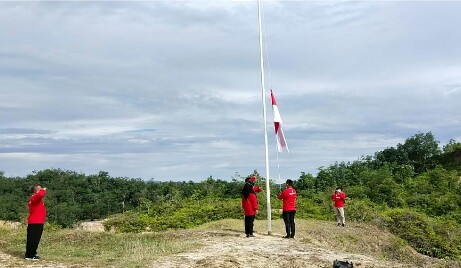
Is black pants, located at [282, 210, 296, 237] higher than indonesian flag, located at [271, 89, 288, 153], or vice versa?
indonesian flag, located at [271, 89, 288, 153]

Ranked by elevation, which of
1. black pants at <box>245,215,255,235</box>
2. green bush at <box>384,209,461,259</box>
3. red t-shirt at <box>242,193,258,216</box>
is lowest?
green bush at <box>384,209,461,259</box>

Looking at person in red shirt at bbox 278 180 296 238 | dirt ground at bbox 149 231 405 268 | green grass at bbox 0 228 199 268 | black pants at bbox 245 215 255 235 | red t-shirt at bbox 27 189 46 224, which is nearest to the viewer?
dirt ground at bbox 149 231 405 268

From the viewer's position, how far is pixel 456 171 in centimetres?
4266

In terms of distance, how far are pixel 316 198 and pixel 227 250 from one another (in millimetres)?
18385

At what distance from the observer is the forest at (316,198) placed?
25625mm

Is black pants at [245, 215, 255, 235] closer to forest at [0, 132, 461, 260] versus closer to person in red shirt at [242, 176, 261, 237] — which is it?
person in red shirt at [242, 176, 261, 237]

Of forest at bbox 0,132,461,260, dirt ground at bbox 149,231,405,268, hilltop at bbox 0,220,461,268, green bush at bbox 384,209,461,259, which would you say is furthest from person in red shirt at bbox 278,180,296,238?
green bush at bbox 384,209,461,259

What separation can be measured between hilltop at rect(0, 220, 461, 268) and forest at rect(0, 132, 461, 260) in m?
2.63

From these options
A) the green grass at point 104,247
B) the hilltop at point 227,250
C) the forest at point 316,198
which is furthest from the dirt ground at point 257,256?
the forest at point 316,198

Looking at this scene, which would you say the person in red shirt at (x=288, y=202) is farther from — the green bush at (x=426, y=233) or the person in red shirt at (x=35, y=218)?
the green bush at (x=426, y=233)

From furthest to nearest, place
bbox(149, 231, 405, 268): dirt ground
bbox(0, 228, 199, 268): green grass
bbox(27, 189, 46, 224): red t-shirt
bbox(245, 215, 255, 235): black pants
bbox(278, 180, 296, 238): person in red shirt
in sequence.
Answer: bbox(278, 180, 296, 238): person in red shirt, bbox(245, 215, 255, 235): black pants, bbox(0, 228, 199, 268): green grass, bbox(27, 189, 46, 224): red t-shirt, bbox(149, 231, 405, 268): dirt ground

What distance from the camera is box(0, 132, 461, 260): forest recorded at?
25.6 metres

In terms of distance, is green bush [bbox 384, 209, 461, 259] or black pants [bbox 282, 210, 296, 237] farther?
green bush [bbox 384, 209, 461, 259]

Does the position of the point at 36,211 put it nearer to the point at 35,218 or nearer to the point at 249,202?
the point at 35,218
